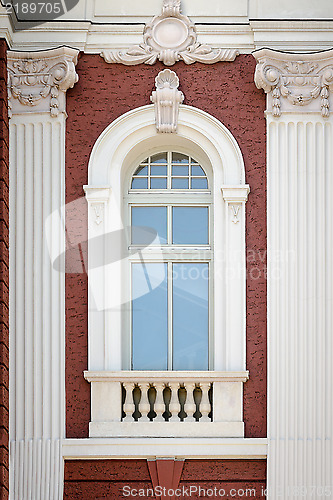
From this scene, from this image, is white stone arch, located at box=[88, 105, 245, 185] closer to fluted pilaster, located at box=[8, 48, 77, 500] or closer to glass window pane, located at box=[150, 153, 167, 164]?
glass window pane, located at box=[150, 153, 167, 164]

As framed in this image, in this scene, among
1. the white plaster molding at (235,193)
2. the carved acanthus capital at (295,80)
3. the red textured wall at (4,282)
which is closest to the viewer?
the red textured wall at (4,282)

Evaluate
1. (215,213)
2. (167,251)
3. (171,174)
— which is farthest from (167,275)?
(171,174)

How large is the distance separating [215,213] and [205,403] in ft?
8.04

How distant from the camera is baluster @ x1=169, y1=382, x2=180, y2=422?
15320mm

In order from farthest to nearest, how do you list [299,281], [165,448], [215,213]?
[215,213], [299,281], [165,448]

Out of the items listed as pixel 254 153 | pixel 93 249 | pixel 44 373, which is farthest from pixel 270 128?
pixel 44 373

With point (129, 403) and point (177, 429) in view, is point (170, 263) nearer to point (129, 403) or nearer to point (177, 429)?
point (129, 403)

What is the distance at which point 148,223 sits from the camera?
16234 mm

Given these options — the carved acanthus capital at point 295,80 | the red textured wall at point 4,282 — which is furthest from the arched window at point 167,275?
the red textured wall at point 4,282

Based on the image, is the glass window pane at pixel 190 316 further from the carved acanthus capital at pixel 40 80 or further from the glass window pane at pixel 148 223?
the carved acanthus capital at pixel 40 80

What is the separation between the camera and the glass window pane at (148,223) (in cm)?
1619

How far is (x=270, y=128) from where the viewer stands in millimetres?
15898

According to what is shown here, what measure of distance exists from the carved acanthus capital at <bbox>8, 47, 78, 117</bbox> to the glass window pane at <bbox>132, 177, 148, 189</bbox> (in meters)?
1.38

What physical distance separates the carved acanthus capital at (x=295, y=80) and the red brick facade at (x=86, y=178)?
0.82 feet
